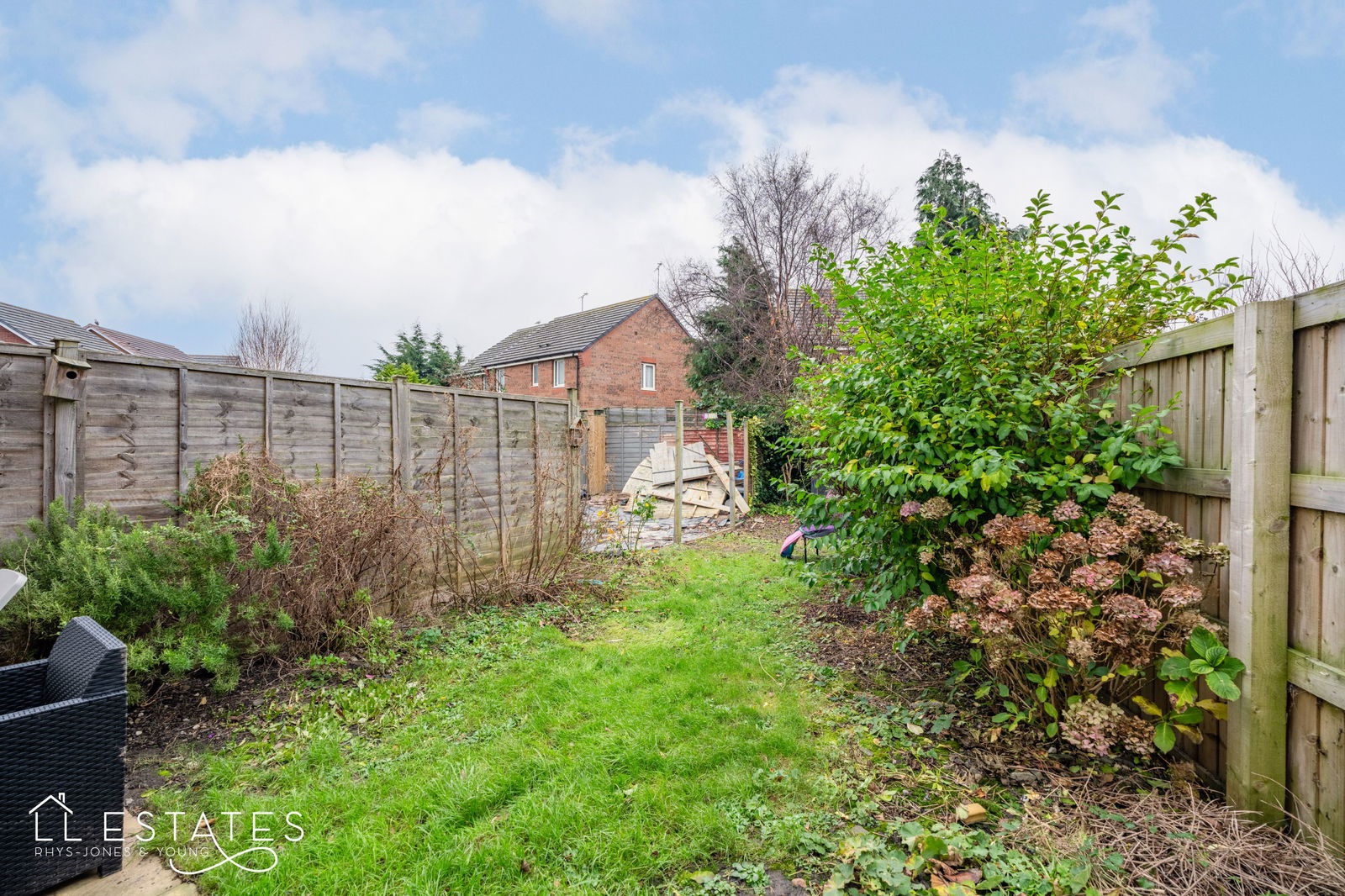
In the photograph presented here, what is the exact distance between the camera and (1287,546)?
2000 millimetres

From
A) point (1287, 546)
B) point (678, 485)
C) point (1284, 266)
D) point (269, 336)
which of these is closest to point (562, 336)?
point (269, 336)

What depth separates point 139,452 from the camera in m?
3.65

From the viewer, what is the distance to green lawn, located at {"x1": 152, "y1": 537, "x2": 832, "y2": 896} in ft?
6.80

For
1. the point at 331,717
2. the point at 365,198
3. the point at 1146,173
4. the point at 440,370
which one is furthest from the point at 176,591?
the point at 440,370

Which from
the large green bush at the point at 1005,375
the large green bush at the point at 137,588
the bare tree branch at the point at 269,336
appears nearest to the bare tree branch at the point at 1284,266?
the large green bush at the point at 1005,375

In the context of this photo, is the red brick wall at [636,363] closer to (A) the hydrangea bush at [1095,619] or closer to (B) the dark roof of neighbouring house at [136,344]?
(B) the dark roof of neighbouring house at [136,344]

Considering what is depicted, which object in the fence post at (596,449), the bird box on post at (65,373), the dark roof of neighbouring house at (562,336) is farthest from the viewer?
the dark roof of neighbouring house at (562,336)

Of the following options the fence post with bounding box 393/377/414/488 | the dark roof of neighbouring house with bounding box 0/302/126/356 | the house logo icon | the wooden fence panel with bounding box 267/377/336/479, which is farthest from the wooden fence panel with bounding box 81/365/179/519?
the dark roof of neighbouring house with bounding box 0/302/126/356

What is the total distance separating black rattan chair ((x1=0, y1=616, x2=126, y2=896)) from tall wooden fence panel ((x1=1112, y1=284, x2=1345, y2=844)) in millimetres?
3891

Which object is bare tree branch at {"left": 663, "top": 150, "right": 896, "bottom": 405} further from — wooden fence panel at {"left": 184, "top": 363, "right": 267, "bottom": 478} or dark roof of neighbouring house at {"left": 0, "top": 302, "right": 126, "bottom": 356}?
dark roof of neighbouring house at {"left": 0, "top": 302, "right": 126, "bottom": 356}

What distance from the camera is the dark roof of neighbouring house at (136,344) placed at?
27252mm

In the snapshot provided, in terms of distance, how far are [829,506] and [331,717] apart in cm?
322

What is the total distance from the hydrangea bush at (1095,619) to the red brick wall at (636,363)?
19.7 m

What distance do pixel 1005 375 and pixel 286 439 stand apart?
477 cm
